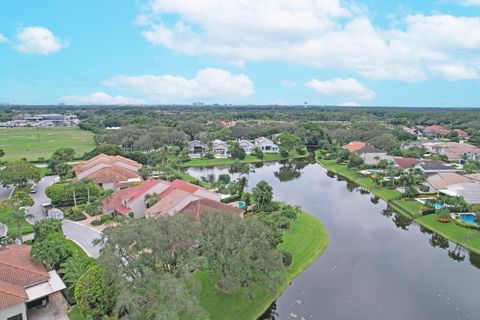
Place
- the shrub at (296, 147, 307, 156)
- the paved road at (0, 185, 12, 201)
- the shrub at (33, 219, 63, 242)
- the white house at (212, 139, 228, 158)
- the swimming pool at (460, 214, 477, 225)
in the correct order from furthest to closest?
the shrub at (296, 147, 307, 156) → the white house at (212, 139, 228, 158) → the paved road at (0, 185, 12, 201) → the swimming pool at (460, 214, 477, 225) → the shrub at (33, 219, 63, 242)

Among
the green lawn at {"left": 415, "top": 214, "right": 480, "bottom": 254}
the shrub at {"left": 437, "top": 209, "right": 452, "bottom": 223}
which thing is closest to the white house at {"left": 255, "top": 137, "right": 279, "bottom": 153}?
the green lawn at {"left": 415, "top": 214, "right": 480, "bottom": 254}

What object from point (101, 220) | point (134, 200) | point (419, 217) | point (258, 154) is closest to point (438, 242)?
point (419, 217)

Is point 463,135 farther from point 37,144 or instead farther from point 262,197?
point 37,144

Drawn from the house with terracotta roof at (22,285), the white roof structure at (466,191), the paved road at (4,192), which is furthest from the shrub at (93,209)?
the white roof structure at (466,191)

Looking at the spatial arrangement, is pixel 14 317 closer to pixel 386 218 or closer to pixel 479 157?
pixel 386 218

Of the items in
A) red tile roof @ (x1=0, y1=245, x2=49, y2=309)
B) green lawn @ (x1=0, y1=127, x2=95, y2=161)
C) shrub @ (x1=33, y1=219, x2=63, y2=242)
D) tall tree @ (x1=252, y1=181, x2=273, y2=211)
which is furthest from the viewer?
green lawn @ (x1=0, y1=127, x2=95, y2=161)

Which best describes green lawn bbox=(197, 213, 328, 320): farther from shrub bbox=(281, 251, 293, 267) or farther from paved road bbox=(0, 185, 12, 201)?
paved road bbox=(0, 185, 12, 201)

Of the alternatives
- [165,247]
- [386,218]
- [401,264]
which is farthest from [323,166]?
[165,247]
